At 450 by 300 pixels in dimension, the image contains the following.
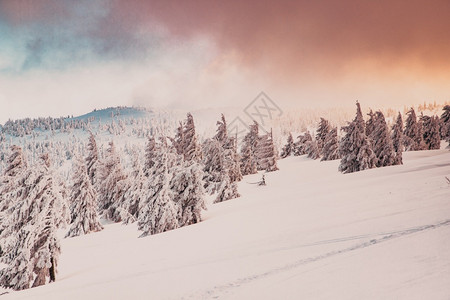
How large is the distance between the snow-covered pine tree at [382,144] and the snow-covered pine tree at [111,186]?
39922mm

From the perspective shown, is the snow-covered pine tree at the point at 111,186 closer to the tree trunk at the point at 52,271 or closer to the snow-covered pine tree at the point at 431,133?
the tree trunk at the point at 52,271

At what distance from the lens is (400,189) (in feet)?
52.9

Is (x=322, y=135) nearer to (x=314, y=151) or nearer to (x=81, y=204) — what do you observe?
(x=314, y=151)

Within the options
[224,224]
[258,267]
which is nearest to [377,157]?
[224,224]

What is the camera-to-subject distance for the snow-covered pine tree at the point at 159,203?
21.1 m

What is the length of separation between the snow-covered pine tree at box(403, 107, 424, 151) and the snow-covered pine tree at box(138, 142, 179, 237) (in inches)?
2745

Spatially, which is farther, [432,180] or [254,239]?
[432,180]

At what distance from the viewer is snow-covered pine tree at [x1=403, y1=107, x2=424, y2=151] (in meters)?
66.4

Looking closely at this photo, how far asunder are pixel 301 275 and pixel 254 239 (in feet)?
16.4

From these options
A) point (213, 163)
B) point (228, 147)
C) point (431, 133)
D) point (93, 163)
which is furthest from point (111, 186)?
point (431, 133)

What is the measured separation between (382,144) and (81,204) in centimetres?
4535

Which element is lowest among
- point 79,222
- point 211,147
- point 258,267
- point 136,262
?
point 79,222

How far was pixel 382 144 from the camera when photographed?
40.1 meters

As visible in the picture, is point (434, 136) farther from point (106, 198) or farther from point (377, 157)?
point (106, 198)
